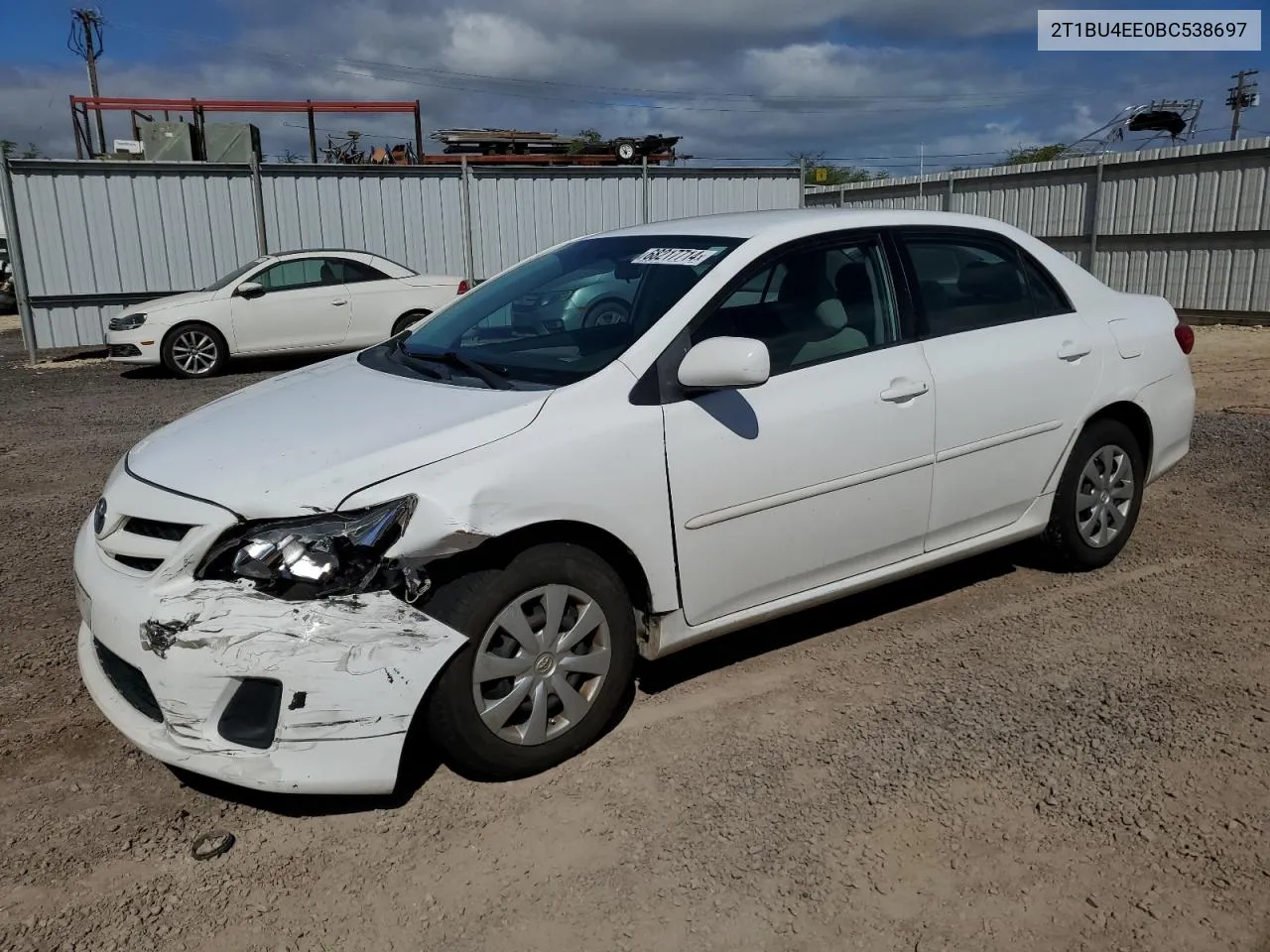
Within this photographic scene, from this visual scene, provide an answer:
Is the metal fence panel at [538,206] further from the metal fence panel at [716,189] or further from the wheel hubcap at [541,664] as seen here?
the wheel hubcap at [541,664]

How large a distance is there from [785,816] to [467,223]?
14.9m

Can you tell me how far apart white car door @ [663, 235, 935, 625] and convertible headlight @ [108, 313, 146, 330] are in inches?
425

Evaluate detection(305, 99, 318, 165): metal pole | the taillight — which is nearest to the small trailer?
detection(305, 99, 318, 165): metal pole

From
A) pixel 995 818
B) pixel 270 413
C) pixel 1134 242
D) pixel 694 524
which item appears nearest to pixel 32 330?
pixel 270 413

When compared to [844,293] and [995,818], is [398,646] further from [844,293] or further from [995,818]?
→ [844,293]

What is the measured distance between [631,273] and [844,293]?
0.81 metres

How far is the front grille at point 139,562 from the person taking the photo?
288 centimetres

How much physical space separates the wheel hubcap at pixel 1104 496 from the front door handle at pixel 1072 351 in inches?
18.1

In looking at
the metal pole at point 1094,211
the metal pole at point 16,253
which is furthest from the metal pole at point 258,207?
→ the metal pole at point 1094,211

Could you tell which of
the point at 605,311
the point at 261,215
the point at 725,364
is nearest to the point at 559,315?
the point at 605,311

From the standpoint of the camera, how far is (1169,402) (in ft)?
15.9

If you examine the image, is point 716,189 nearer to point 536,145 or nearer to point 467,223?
point 467,223

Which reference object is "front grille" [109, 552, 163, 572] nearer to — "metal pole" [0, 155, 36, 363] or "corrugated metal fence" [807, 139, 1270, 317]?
"metal pole" [0, 155, 36, 363]

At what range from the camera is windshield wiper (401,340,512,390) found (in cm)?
339
